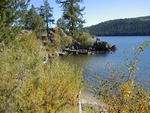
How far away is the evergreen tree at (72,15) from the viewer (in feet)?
250

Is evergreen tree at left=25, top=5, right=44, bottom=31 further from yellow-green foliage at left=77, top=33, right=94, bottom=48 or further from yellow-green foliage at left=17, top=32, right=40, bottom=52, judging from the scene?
yellow-green foliage at left=17, top=32, right=40, bottom=52

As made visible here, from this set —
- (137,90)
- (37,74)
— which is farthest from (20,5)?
(137,90)

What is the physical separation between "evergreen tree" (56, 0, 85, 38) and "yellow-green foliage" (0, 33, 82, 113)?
62.4 meters

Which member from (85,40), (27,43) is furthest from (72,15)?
(27,43)

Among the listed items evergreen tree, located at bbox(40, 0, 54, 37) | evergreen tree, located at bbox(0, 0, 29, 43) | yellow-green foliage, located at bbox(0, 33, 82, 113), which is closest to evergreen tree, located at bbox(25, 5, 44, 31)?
evergreen tree, located at bbox(40, 0, 54, 37)

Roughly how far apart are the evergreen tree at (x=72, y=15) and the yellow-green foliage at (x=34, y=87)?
62.4 metres

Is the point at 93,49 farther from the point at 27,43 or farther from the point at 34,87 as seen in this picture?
the point at 34,87

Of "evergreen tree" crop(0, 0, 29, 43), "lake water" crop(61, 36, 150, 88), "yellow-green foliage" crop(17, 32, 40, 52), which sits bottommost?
"lake water" crop(61, 36, 150, 88)

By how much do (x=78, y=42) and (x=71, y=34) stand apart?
322 cm

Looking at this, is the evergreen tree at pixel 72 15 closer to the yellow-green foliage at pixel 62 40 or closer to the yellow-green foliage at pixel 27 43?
the yellow-green foliage at pixel 62 40

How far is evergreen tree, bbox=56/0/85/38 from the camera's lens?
7618cm

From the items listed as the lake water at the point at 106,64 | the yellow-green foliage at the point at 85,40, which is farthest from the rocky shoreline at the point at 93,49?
the lake water at the point at 106,64

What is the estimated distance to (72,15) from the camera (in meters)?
75.8

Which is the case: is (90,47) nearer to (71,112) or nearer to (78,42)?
(78,42)
